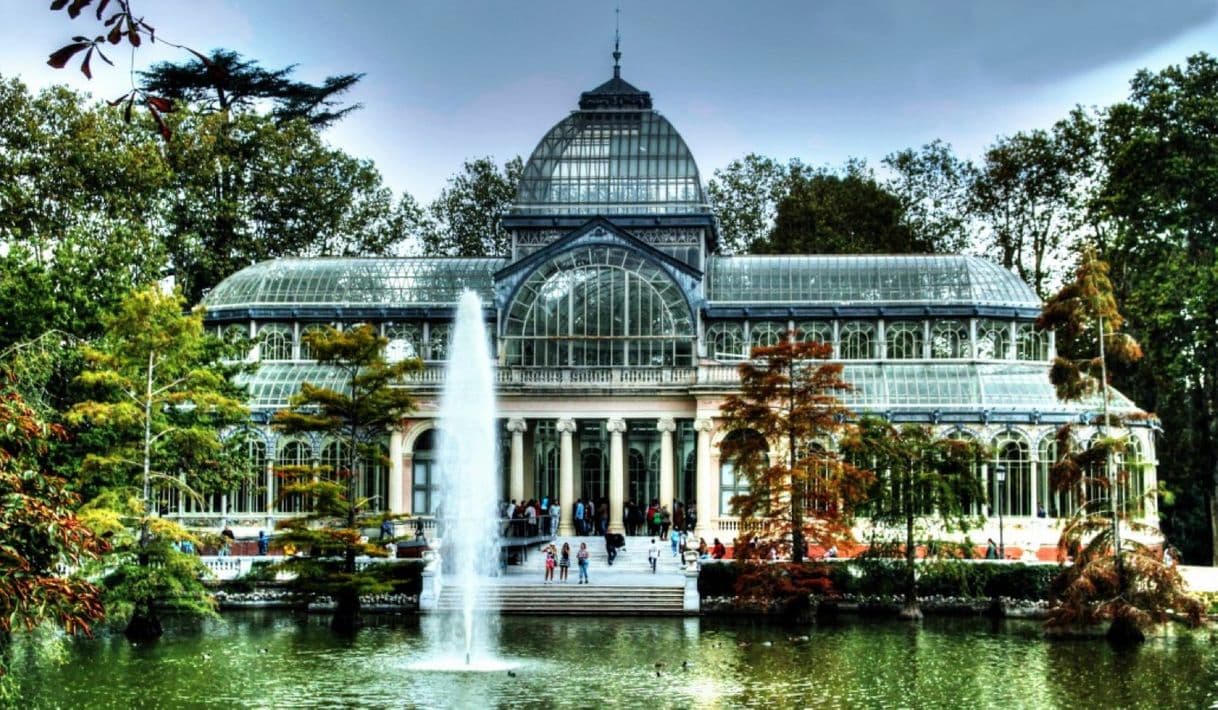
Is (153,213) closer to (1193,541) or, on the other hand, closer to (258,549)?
(258,549)

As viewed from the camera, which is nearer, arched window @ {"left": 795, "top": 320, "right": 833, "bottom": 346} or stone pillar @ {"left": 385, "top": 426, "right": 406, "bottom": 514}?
stone pillar @ {"left": 385, "top": 426, "right": 406, "bottom": 514}

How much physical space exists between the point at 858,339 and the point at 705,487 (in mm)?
9813

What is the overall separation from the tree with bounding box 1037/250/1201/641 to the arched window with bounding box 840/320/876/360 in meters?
22.0

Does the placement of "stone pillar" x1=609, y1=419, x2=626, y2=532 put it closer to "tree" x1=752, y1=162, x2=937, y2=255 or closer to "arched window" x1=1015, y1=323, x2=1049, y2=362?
"arched window" x1=1015, y1=323, x2=1049, y2=362

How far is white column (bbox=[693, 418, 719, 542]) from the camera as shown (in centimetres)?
5681

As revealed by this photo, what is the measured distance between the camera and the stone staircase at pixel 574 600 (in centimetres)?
4516

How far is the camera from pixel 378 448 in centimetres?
4294

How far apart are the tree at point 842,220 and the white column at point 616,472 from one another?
22594 millimetres

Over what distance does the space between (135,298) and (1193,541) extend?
44839mm

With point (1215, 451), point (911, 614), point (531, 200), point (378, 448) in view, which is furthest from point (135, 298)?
point (1215, 451)

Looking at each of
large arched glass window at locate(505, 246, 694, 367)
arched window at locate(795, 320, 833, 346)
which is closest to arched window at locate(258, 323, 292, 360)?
large arched glass window at locate(505, 246, 694, 367)

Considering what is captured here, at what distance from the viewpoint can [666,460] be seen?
58375 mm

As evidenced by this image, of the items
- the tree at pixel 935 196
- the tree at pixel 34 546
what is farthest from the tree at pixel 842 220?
the tree at pixel 34 546

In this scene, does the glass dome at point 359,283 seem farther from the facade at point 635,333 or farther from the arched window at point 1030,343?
the arched window at point 1030,343
